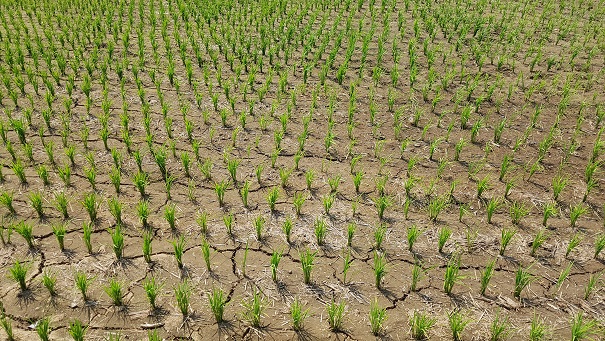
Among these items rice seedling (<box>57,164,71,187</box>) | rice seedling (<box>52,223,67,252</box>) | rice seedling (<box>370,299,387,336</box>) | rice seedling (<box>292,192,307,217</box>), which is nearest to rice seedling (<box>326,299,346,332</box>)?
rice seedling (<box>370,299,387,336</box>)

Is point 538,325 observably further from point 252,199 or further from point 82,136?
point 82,136

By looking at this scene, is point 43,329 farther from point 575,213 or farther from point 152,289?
point 575,213

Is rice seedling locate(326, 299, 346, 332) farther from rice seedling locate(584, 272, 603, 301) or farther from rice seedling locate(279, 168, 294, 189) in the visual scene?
rice seedling locate(584, 272, 603, 301)

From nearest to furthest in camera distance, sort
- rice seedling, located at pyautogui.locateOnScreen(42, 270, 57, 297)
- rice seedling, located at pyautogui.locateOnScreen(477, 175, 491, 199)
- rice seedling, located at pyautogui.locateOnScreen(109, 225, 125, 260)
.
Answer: rice seedling, located at pyautogui.locateOnScreen(42, 270, 57, 297), rice seedling, located at pyautogui.locateOnScreen(109, 225, 125, 260), rice seedling, located at pyautogui.locateOnScreen(477, 175, 491, 199)

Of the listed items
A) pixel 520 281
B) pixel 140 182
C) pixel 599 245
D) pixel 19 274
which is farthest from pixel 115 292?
pixel 599 245

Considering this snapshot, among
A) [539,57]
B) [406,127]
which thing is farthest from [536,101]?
[406,127]

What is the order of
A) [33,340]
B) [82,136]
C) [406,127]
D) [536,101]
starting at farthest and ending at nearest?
[536,101]
[406,127]
[82,136]
[33,340]
